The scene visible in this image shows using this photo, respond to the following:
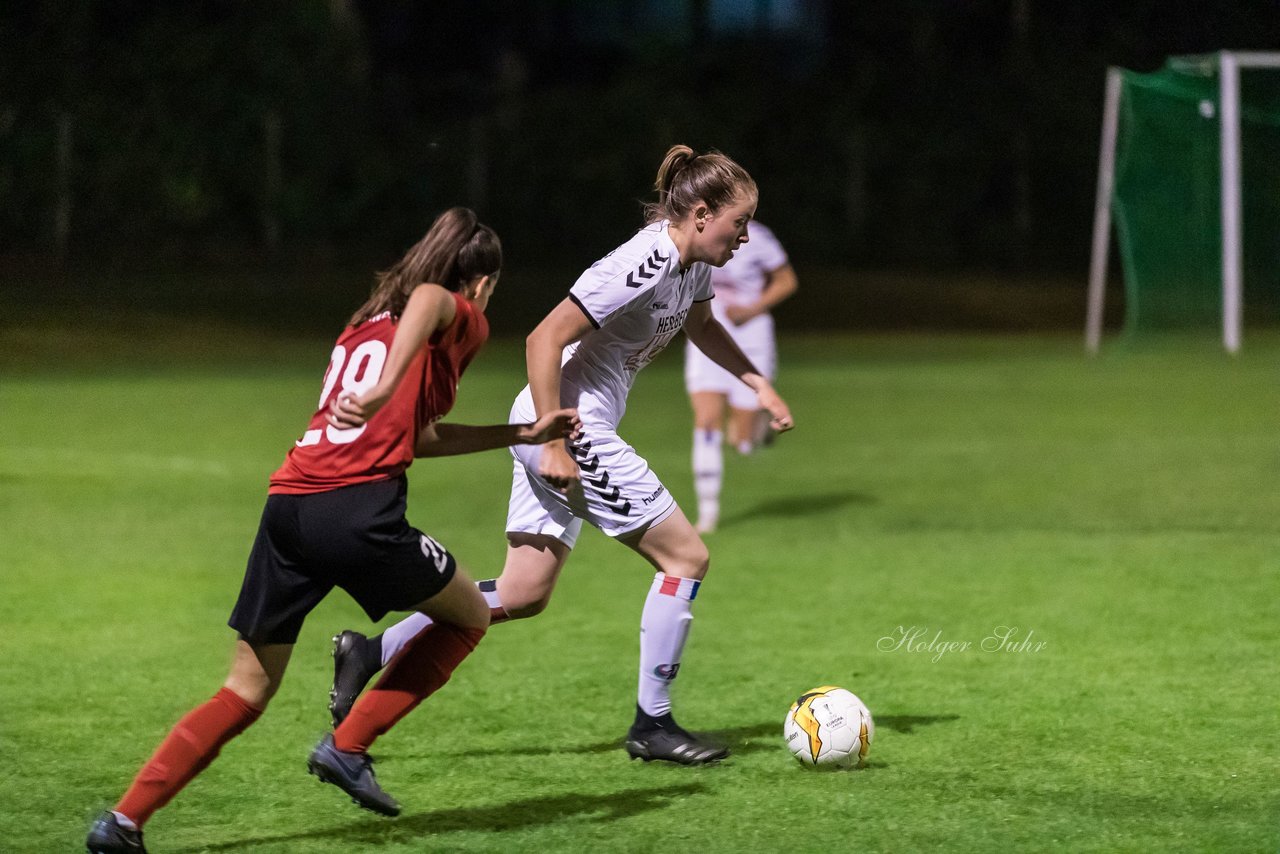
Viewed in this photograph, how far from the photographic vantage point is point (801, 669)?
7160mm

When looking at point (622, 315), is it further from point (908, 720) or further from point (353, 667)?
point (908, 720)

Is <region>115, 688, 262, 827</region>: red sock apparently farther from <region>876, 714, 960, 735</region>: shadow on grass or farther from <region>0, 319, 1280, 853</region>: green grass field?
<region>876, 714, 960, 735</region>: shadow on grass

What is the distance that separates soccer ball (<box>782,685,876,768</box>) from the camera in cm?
557

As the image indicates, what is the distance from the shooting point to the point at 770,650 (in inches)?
298

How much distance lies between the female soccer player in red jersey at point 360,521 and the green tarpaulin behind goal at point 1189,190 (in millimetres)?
18297

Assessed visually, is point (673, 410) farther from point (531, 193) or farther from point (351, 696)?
point (531, 193)

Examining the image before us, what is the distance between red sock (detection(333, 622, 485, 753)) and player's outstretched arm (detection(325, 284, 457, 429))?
0.79 meters

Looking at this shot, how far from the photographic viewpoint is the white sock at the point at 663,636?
568 centimetres

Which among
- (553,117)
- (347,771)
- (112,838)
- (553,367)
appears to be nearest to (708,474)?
(553,367)

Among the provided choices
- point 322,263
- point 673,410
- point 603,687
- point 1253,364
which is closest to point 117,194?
point 322,263

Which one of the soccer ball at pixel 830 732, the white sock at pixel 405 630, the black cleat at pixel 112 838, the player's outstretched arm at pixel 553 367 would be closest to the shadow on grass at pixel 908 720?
the soccer ball at pixel 830 732

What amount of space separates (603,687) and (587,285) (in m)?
2.08

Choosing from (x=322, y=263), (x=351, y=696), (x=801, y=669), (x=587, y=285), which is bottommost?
(x=322, y=263)

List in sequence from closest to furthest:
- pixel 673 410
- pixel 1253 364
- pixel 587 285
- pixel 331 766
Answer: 1. pixel 331 766
2. pixel 587 285
3. pixel 673 410
4. pixel 1253 364
